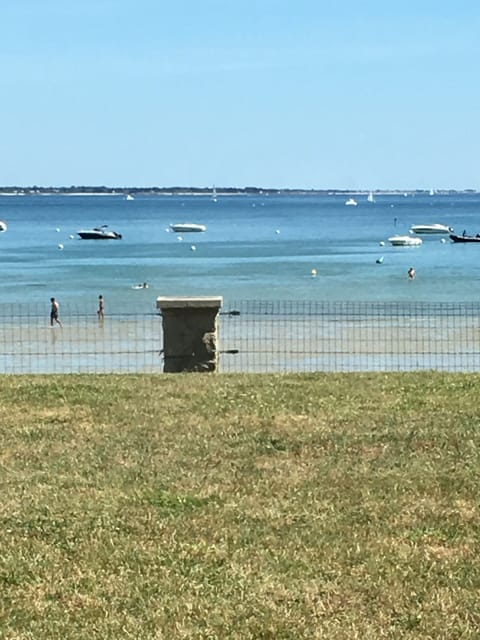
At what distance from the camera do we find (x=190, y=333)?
13406mm

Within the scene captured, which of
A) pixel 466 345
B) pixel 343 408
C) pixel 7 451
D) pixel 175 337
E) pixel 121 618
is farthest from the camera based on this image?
pixel 466 345

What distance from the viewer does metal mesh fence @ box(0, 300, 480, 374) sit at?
63.1ft

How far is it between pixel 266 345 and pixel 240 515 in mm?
17090

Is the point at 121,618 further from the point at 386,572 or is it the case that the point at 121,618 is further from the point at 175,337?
the point at 175,337

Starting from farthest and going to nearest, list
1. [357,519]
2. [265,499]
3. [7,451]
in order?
[7,451], [265,499], [357,519]

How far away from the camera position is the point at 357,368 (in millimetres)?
18328

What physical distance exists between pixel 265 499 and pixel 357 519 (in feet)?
2.24

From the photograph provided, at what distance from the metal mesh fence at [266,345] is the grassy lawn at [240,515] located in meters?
6.56

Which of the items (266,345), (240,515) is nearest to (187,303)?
(240,515)

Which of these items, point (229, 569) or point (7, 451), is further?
point (7, 451)

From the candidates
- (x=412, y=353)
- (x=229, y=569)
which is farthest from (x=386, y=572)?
(x=412, y=353)

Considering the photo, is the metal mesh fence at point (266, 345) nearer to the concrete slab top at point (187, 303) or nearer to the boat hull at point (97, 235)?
the concrete slab top at point (187, 303)

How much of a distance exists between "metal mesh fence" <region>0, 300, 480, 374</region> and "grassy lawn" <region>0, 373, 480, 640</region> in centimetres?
656

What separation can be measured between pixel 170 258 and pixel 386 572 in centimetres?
6935
